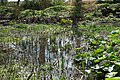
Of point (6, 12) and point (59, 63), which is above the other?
point (59, 63)

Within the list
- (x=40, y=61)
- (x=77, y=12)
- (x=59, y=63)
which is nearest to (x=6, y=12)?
(x=77, y=12)

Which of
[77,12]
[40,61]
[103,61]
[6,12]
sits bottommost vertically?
[6,12]

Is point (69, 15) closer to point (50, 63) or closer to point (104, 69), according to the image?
point (50, 63)

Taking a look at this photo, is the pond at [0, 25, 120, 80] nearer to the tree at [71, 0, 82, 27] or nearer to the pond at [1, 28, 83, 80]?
the pond at [1, 28, 83, 80]

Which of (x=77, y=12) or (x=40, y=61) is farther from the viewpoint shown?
(x=77, y=12)

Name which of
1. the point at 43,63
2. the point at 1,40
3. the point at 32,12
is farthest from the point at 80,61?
the point at 32,12

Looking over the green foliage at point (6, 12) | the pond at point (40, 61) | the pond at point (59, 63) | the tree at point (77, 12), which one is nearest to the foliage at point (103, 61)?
the pond at point (59, 63)

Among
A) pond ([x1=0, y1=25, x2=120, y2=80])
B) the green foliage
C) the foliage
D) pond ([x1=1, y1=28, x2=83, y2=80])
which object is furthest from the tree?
the foliage

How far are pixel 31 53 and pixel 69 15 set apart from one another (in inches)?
424

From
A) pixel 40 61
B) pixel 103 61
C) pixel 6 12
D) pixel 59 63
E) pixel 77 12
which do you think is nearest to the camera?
pixel 103 61

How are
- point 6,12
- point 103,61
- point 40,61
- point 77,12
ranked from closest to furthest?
point 103,61 → point 40,61 → point 77,12 → point 6,12

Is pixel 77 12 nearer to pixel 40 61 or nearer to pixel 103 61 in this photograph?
pixel 40 61

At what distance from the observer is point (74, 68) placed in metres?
5.62

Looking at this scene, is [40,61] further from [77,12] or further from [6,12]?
[6,12]
